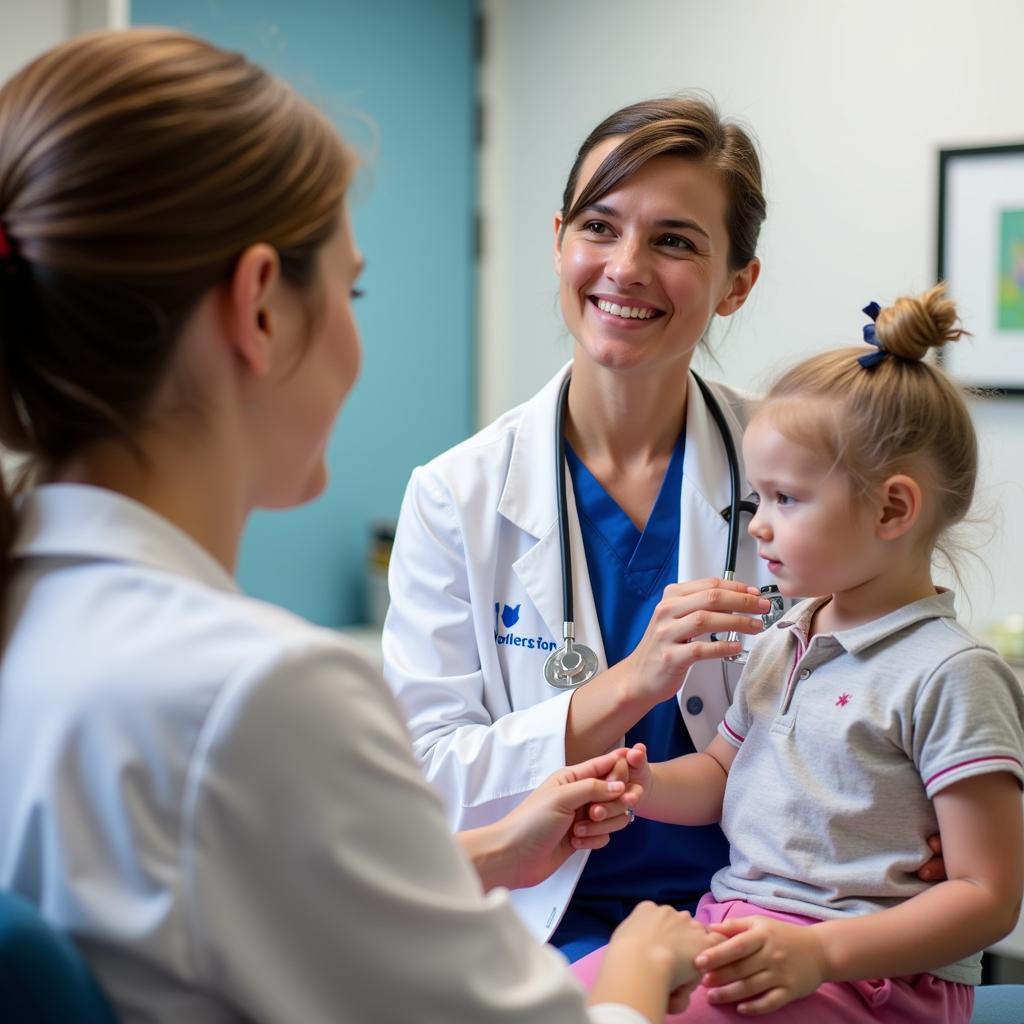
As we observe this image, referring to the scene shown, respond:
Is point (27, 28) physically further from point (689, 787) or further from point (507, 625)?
point (689, 787)

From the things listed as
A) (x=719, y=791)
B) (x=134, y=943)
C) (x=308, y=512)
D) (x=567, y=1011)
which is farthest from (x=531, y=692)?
(x=308, y=512)

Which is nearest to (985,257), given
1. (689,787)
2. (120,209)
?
(689,787)

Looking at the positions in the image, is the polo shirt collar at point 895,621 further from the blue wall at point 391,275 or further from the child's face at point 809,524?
the blue wall at point 391,275

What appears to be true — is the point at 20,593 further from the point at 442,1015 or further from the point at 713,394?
the point at 713,394

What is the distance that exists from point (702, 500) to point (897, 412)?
41 cm

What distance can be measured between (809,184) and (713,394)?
1701 mm

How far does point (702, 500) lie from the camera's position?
173 centimetres

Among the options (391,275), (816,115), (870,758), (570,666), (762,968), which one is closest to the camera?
(762,968)

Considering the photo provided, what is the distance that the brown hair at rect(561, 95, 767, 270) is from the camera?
170 centimetres

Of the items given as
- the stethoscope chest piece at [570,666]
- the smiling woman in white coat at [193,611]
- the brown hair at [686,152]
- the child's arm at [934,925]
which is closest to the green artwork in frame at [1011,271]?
the brown hair at [686,152]

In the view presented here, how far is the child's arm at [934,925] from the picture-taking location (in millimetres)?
1206

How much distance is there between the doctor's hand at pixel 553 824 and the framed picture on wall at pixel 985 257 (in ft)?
6.59

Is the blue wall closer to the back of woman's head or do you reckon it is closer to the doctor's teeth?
the doctor's teeth

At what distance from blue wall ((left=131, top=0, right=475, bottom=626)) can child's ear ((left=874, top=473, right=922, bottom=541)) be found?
2.30 metres
